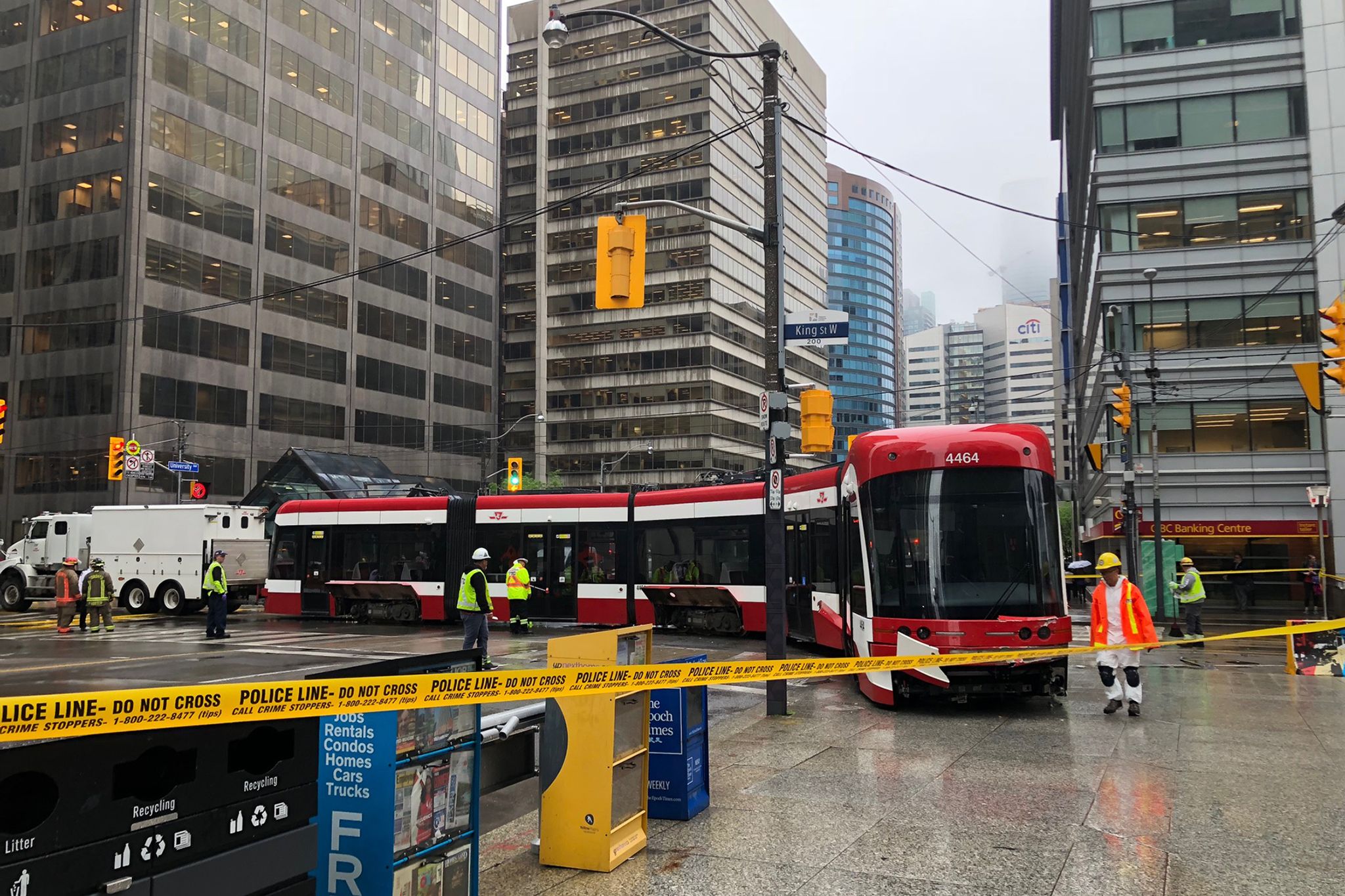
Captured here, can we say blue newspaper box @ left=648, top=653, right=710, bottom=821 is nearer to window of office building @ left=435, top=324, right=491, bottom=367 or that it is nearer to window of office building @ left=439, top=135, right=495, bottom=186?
window of office building @ left=435, top=324, right=491, bottom=367

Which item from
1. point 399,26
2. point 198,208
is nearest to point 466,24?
point 399,26

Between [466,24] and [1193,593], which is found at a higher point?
[466,24]

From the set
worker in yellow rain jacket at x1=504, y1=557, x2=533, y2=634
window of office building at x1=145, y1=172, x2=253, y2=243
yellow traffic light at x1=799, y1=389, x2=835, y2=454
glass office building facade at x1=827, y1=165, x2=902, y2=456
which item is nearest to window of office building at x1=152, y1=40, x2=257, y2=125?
window of office building at x1=145, y1=172, x2=253, y2=243

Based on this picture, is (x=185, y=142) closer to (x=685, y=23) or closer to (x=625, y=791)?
(x=685, y=23)

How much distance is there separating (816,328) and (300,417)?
5661 cm

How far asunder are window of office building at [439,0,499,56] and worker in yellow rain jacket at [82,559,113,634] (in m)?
63.7

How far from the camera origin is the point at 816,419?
45.9ft

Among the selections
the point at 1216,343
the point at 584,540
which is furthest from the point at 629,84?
the point at 584,540

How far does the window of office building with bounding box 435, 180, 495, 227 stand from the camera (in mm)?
75875

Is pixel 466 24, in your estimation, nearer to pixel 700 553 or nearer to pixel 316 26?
pixel 316 26

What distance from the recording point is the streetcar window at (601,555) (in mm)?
23844

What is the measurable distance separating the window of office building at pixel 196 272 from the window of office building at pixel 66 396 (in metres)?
6.40

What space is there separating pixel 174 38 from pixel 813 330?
5786cm

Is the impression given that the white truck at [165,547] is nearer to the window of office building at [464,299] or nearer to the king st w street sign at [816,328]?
the king st w street sign at [816,328]
